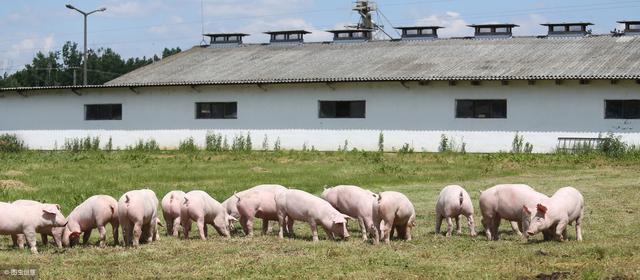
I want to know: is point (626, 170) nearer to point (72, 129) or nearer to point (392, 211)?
point (392, 211)

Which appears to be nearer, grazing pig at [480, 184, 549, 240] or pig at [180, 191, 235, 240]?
grazing pig at [480, 184, 549, 240]

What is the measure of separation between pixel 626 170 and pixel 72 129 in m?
24.4

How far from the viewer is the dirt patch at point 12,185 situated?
22.3 m

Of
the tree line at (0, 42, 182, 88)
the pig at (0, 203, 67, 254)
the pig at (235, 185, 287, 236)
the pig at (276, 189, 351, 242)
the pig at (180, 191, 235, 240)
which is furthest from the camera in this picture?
the tree line at (0, 42, 182, 88)

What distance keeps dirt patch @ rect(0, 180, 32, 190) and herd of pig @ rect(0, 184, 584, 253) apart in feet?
26.5

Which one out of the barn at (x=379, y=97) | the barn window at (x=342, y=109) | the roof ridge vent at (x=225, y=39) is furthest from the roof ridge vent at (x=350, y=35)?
the barn window at (x=342, y=109)

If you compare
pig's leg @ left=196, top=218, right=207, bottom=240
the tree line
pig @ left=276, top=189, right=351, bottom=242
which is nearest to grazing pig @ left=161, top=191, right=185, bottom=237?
pig's leg @ left=196, top=218, right=207, bottom=240

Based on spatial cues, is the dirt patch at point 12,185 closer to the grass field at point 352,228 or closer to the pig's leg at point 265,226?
the grass field at point 352,228

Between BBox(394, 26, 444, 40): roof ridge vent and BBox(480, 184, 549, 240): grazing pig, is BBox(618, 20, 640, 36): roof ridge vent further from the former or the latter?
BBox(480, 184, 549, 240): grazing pig

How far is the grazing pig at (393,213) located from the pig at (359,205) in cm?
10

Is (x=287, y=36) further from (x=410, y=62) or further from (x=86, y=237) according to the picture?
(x=86, y=237)

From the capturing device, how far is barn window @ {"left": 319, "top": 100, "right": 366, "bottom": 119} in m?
38.9

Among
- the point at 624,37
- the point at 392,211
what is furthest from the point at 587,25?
the point at 392,211

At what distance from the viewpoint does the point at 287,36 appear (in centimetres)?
5069
